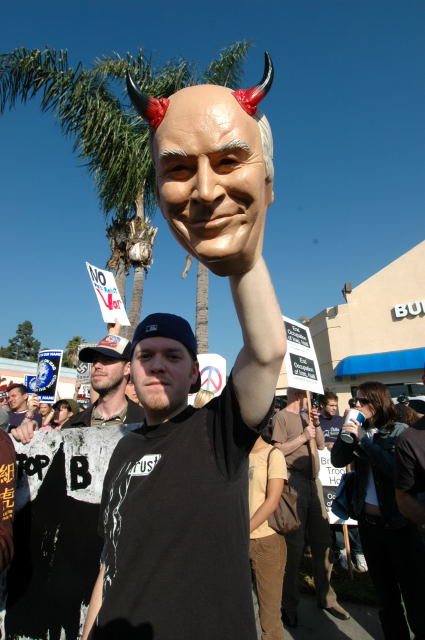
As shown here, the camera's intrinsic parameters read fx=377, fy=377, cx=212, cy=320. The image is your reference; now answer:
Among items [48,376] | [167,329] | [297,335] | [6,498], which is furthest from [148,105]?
[48,376]

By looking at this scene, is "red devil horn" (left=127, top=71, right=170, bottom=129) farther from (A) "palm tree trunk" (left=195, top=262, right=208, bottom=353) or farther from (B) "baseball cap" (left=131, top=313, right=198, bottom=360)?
(A) "palm tree trunk" (left=195, top=262, right=208, bottom=353)

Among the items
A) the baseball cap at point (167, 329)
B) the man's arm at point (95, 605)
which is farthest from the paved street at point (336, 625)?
the baseball cap at point (167, 329)

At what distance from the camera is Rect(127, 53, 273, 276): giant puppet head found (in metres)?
1.01

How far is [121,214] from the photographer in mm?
9422

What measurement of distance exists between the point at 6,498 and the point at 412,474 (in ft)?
8.30

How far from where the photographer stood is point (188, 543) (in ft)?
4.01

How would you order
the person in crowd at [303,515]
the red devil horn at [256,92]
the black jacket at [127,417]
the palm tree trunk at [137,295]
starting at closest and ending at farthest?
1. the red devil horn at [256,92]
2. the black jacket at [127,417]
3. the person in crowd at [303,515]
4. the palm tree trunk at [137,295]

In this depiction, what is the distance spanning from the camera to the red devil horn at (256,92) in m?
1.11

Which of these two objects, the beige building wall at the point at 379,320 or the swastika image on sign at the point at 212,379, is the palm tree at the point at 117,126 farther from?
the beige building wall at the point at 379,320

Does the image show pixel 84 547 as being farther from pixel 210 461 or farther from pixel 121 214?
pixel 121 214

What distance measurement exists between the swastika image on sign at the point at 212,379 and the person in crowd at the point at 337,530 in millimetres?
1910

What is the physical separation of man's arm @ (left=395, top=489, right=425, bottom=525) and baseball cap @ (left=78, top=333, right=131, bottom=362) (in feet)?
7.25

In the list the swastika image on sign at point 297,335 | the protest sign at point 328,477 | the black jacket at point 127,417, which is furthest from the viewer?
the protest sign at point 328,477

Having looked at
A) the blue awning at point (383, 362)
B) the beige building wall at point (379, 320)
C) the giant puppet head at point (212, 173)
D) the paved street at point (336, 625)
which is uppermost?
the beige building wall at point (379, 320)
